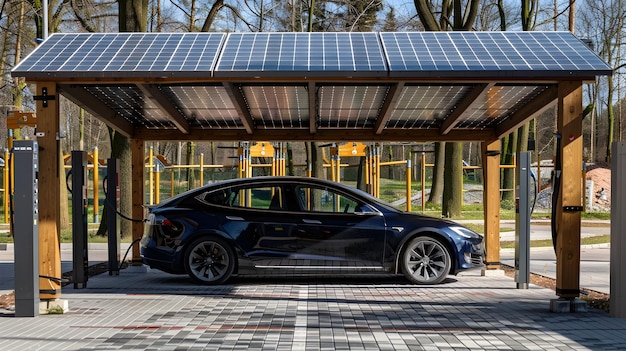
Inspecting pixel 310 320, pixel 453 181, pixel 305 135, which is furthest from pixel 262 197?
pixel 453 181

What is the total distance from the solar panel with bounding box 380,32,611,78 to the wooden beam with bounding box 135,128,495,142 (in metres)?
3.03

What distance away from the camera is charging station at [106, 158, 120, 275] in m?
11.8

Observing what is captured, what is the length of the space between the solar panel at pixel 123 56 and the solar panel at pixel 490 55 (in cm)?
224

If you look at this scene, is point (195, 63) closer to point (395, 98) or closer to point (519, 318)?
point (395, 98)

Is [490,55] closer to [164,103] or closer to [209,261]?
[164,103]

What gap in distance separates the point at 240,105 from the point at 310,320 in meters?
3.66

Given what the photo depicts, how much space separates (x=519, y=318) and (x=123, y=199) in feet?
40.3

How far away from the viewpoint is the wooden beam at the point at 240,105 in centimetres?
934

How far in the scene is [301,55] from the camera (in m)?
8.97

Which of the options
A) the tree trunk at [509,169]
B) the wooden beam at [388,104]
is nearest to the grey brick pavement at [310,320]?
the wooden beam at [388,104]

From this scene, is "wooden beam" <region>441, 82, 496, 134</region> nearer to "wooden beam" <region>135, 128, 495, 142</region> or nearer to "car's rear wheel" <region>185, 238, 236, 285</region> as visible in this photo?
"wooden beam" <region>135, 128, 495, 142</region>

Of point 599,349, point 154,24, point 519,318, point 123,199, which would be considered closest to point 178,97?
point 519,318

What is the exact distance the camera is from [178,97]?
34.3 ft

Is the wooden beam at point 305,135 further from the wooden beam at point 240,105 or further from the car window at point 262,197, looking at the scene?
the car window at point 262,197
